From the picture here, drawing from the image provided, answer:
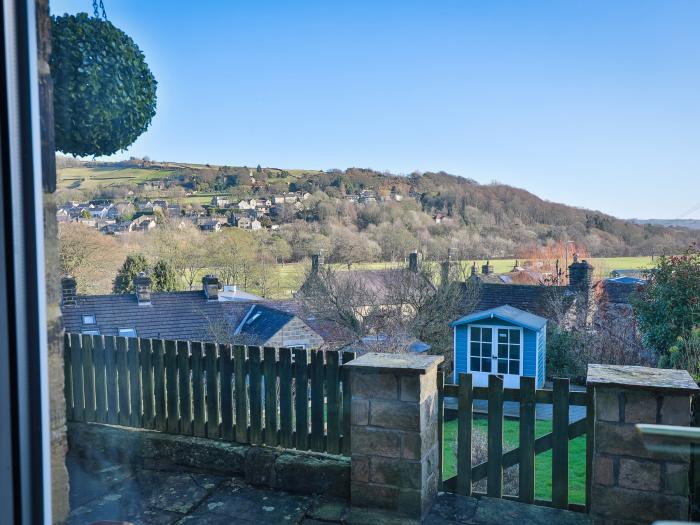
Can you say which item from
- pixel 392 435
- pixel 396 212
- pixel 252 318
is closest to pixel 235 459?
pixel 392 435

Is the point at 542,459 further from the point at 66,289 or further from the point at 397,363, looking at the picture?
the point at 66,289

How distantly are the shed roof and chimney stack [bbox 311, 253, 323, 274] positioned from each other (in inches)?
97.0

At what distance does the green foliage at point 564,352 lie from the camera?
4.19 m

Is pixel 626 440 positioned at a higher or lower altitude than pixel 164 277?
lower

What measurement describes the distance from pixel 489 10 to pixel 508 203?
2277 millimetres

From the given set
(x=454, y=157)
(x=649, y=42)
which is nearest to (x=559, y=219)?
(x=454, y=157)

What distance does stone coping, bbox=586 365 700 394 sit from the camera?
5.28ft

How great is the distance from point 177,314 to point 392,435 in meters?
1.55

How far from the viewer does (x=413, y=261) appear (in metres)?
6.91

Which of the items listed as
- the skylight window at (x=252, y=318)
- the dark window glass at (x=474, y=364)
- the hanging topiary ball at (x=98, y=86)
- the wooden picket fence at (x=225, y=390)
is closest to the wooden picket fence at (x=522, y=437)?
the wooden picket fence at (x=225, y=390)

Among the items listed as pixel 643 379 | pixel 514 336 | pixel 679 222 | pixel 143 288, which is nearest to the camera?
pixel 679 222

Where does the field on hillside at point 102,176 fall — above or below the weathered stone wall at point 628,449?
above

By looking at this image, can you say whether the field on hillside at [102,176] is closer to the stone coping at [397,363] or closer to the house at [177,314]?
the house at [177,314]

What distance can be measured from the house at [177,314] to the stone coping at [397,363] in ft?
2.98
